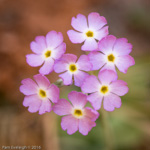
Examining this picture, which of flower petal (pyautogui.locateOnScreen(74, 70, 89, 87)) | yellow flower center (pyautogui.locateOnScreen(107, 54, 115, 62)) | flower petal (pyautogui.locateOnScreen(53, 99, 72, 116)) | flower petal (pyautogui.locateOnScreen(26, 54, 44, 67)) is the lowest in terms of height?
flower petal (pyautogui.locateOnScreen(53, 99, 72, 116))

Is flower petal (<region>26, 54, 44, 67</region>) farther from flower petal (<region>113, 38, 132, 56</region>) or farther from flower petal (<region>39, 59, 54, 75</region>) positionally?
flower petal (<region>113, 38, 132, 56</region>)

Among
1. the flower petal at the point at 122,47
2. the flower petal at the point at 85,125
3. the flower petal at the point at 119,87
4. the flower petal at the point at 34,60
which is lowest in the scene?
the flower petal at the point at 85,125

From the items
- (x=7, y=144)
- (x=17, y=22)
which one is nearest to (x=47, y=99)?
(x=7, y=144)

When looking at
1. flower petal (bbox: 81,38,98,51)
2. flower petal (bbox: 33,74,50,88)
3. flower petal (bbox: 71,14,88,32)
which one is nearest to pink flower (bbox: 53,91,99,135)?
flower petal (bbox: 33,74,50,88)

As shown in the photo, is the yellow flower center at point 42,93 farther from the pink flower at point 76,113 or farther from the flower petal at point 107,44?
the flower petal at point 107,44

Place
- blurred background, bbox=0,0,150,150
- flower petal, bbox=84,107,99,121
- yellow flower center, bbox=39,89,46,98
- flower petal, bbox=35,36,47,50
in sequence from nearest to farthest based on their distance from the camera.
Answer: flower petal, bbox=84,107,99,121, yellow flower center, bbox=39,89,46,98, flower petal, bbox=35,36,47,50, blurred background, bbox=0,0,150,150

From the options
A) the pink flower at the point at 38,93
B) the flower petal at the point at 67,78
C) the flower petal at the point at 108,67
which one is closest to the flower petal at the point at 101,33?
the flower petal at the point at 108,67

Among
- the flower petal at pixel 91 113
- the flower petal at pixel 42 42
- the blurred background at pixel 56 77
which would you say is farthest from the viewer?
the blurred background at pixel 56 77

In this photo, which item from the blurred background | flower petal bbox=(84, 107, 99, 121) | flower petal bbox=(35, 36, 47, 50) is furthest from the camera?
the blurred background
